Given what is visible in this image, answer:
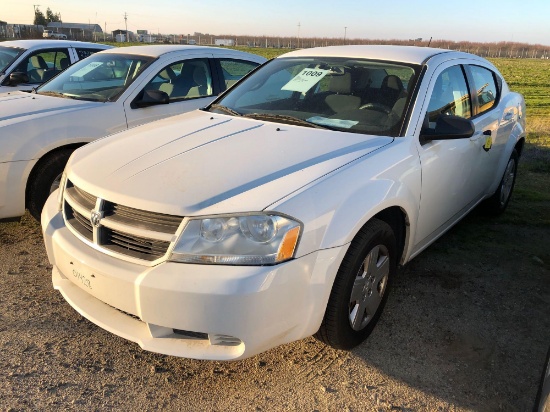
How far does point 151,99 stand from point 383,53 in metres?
2.28

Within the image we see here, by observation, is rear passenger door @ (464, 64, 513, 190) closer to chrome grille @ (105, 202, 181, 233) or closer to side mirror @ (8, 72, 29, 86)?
chrome grille @ (105, 202, 181, 233)

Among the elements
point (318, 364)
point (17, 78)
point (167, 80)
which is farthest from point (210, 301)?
point (17, 78)

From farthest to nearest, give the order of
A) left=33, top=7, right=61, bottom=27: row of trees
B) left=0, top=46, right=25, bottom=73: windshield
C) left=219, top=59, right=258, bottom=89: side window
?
1. left=33, top=7, right=61, bottom=27: row of trees
2. left=0, top=46, right=25, bottom=73: windshield
3. left=219, top=59, right=258, bottom=89: side window

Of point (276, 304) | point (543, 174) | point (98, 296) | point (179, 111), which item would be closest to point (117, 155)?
point (98, 296)

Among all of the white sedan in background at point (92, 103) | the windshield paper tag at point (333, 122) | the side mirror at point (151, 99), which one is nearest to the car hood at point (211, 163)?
the windshield paper tag at point (333, 122)

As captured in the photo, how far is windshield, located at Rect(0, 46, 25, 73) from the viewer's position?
279 inches

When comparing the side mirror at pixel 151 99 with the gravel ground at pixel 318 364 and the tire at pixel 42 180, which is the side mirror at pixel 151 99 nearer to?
the tire at pixel 42 180

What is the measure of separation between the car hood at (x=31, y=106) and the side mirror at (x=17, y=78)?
1624mm

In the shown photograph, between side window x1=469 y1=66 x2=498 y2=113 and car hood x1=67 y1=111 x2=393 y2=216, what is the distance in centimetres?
170

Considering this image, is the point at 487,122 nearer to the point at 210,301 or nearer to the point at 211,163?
the point at 211,163

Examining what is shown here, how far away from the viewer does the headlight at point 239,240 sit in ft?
7.15

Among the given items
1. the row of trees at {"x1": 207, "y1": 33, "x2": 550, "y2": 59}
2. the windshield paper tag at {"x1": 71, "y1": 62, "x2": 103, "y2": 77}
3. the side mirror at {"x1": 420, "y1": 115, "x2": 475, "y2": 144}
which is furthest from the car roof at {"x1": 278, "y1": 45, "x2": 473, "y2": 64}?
the row of trees at {"x1": 207, "y1": 33, "x2": 550, "y2": 59}

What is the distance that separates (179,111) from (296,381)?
134 inches

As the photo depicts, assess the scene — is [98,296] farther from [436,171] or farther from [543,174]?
[543,174]
